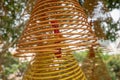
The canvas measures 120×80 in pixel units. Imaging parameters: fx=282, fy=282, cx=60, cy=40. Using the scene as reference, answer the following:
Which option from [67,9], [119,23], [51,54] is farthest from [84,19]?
[119,23]

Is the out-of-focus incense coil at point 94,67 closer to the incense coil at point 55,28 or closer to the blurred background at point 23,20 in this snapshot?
the blurred background at point 23,20

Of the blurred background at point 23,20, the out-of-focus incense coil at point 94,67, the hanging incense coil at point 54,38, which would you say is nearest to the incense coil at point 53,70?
the hanging incense coil at point 54,38

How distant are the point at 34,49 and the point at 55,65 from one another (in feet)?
0.42

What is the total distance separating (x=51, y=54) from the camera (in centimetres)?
104

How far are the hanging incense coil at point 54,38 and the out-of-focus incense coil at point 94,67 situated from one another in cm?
90

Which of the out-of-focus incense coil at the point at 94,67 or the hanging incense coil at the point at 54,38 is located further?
the out-of-focus incense coil at the point at 94,67

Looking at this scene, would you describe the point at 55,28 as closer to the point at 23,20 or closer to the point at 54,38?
the point at 54,38

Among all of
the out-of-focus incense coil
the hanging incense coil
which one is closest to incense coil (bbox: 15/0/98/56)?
the hanging incense coil

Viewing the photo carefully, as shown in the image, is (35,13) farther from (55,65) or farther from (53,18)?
(55,65)

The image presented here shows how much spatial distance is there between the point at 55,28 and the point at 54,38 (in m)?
0.04

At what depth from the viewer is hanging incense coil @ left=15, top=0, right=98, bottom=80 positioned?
3.18 ft

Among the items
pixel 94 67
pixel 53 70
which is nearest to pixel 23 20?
pixel 94 67

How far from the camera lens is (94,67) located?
1985 millimetres

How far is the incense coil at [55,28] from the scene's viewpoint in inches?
37.6
